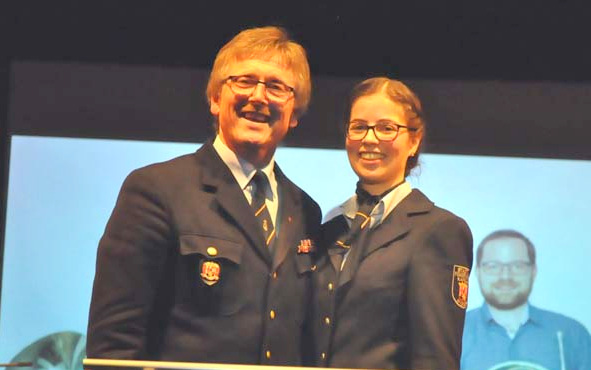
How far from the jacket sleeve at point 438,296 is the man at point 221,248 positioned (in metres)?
0.29

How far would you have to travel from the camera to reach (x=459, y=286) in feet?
→ 10.4

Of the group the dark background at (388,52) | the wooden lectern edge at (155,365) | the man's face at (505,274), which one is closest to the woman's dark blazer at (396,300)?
the wooden lectern edge at (155,365)

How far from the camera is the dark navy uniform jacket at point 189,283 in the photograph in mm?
2959

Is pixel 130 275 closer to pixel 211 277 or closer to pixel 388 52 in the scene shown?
pixel 211 277

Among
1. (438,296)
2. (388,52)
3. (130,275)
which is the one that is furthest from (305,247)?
(388,52)

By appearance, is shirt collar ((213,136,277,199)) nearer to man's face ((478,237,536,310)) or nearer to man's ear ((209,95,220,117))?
man's ear ((209,95,220,117))

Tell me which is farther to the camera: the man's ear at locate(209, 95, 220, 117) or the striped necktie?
the man's ear at locate(209, 95, 220, 117)

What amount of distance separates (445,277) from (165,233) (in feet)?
2.47

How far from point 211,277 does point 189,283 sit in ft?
0.19

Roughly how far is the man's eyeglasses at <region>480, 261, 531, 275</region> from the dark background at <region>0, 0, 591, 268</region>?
40cm

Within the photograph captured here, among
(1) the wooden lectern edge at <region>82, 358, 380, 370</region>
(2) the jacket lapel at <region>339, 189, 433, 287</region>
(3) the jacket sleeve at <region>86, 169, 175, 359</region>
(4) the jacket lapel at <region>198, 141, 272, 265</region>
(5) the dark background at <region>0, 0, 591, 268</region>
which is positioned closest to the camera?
(1) the wooden lectern edge at <region>82, 358, 380, 370</region>

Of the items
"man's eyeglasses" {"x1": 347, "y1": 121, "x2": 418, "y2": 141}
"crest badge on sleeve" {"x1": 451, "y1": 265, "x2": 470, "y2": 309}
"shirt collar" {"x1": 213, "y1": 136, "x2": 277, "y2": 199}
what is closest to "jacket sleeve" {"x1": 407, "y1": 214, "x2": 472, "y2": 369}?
"crest badge on sleeve" {"x1": 451, "y1": 265, "x2": 470, "y2": 309}

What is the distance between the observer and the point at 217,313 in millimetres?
2986

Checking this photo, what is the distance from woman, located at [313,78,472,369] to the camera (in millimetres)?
3084
